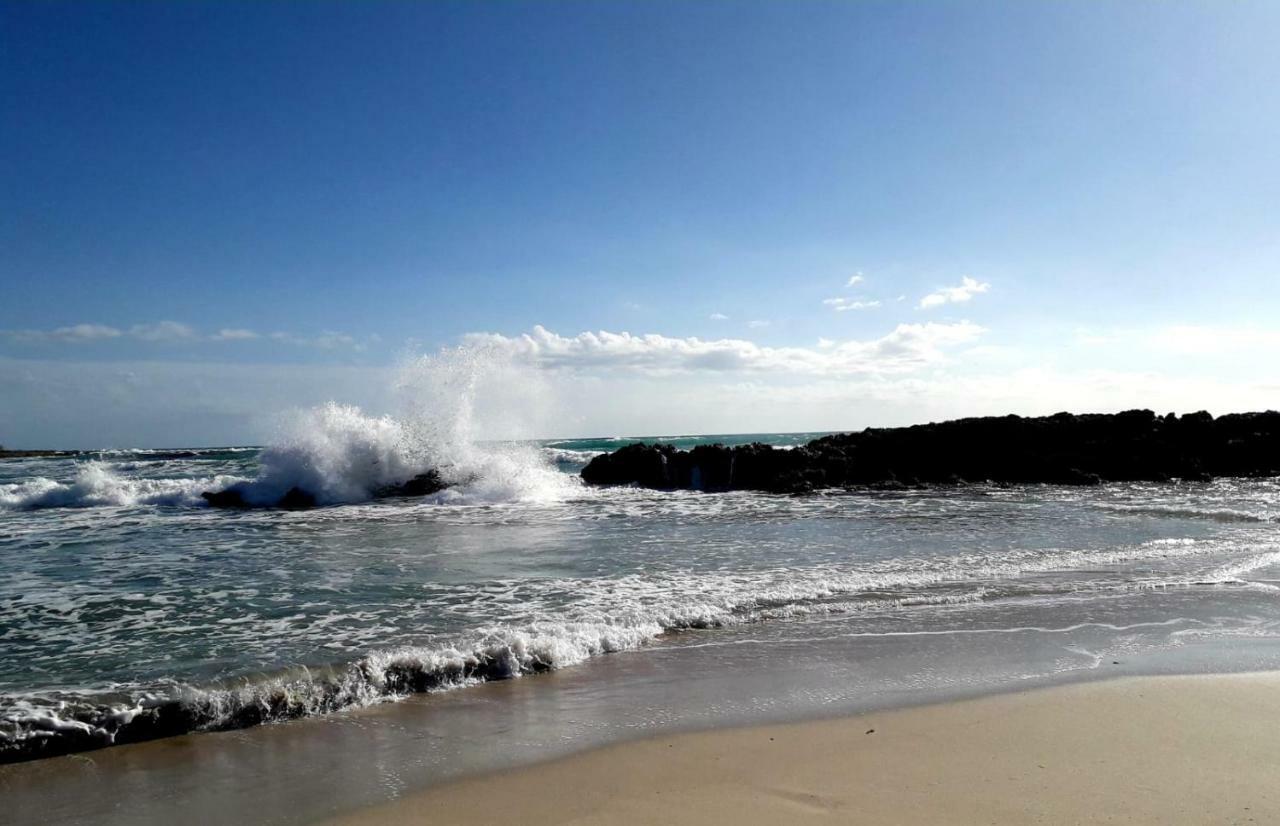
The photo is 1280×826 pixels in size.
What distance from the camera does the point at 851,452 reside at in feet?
72.6

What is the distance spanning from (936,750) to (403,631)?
13.9 ft

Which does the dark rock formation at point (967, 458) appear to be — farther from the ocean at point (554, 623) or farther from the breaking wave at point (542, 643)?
the breaking wave at point (542, 643)

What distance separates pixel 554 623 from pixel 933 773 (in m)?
3.48

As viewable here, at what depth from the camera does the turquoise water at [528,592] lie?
5160 mm

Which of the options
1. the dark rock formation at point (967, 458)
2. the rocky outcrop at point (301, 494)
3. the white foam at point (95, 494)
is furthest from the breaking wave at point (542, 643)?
the white foam at point (95, 494)

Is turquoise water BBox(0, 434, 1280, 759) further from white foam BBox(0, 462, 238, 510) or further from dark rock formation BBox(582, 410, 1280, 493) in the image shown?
dark rock formation BBox(582, 410, 1280, 493)

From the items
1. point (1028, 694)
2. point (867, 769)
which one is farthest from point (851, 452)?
point (867, 769)


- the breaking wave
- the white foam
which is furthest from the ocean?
the white foam

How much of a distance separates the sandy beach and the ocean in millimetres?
292

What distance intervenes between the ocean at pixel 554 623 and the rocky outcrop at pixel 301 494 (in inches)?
133

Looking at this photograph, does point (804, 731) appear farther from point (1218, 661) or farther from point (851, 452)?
point (851, 452)

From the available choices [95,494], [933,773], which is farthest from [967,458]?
[95,494]

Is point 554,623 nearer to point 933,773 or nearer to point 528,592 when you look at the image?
point 528,592

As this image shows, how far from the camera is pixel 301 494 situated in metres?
18.1
